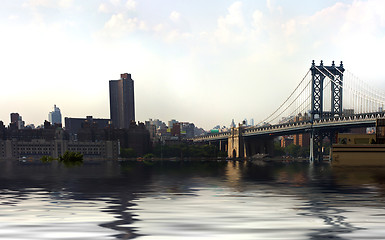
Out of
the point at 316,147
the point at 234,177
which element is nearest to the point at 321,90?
the point at 316,147

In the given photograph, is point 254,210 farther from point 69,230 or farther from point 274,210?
point 69,230

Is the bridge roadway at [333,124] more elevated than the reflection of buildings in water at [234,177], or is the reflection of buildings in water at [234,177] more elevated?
the bridge roadway at [333,124]

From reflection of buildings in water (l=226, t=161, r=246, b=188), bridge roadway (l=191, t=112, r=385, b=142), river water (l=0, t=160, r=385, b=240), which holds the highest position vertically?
bridge roadway (l=191, t=112, r=385, b=142)

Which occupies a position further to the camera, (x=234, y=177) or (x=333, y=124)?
(x=333, y=124)

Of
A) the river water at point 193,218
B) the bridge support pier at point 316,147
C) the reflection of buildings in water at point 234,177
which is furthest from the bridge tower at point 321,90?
the river water at point 193,218

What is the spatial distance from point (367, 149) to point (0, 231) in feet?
405

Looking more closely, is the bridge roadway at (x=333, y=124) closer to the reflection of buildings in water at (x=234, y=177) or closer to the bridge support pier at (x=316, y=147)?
the bridge support pier at (x=316, y=147)

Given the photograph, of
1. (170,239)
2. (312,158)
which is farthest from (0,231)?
(312,158)

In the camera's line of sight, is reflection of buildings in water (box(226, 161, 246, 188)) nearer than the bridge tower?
Yes

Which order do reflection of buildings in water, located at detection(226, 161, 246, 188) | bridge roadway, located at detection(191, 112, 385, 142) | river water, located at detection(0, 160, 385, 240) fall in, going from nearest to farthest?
river water, located at detection(0, 160, 385, 240)
reflection of buildings in water, located at detection(226, 161, 246, 188)
bridge roadway, located at detection(191, 112, 385, 142)

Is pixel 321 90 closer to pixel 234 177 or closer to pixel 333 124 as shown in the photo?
pixel 333 124

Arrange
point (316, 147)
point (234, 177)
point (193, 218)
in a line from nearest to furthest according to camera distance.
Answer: point (193, 218) → point (234, 177) → point (316, 147)

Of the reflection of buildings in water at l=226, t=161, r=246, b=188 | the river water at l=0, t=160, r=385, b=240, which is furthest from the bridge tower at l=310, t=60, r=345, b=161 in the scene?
the river water at l=0, t=160, r=385, b=240

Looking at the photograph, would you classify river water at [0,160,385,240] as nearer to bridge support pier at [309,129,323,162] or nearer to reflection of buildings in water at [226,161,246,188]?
reflection of buildings in water at [226,161,246,188]
